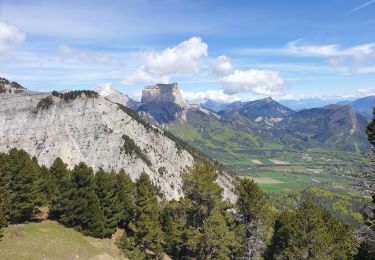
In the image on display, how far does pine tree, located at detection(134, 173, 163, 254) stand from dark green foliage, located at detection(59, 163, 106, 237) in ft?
23.3

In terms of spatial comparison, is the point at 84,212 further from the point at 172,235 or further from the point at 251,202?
the point at 251,202

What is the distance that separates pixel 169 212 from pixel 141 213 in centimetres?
902

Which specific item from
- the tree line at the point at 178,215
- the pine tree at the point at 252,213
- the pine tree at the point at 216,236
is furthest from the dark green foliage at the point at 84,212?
the pine tree at the point at 252,213

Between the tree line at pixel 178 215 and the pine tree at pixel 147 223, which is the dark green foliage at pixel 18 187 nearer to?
the tree line at pixel 178 215

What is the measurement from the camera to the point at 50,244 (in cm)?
5997

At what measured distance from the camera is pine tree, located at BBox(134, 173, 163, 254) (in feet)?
223

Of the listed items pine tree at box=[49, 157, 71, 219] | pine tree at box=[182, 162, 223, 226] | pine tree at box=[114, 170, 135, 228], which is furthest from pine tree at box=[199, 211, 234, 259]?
pine tree at box=[49, 157, 71, 219]

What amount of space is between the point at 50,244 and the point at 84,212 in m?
11.1

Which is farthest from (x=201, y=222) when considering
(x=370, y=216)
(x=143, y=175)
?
(x=370, y=216)

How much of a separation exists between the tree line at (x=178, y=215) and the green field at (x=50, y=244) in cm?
216

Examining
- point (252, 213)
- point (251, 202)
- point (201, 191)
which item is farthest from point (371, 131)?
point (252, 213)

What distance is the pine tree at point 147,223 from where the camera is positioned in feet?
223

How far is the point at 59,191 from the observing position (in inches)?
2894

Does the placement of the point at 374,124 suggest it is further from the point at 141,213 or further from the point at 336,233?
the point at 141,213
